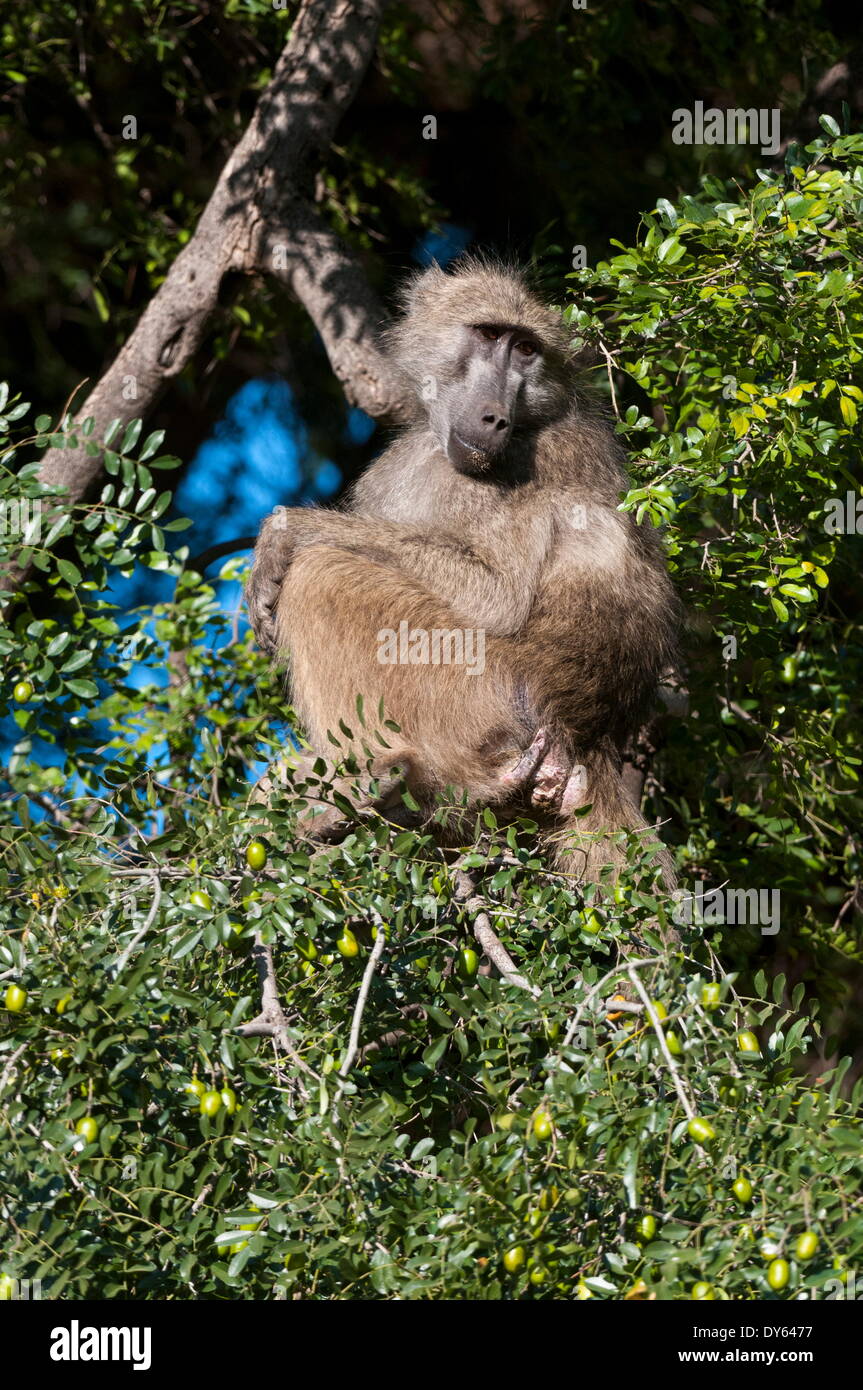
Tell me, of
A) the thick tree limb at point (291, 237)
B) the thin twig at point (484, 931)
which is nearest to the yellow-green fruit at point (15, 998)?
the thin twig at point (484, 931)

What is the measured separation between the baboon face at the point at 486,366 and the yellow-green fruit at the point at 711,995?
1.97m

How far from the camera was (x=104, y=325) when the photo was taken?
7305 millimetres

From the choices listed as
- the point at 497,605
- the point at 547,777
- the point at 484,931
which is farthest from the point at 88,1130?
the point at 497,605

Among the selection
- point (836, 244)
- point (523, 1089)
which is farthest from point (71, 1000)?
point (836, 244)

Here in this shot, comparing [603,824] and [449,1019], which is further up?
[603,824]

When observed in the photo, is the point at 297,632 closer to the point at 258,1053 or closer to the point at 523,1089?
the point at 258,1053

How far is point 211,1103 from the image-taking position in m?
2.23

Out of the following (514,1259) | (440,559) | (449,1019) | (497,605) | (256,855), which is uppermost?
(440,559)

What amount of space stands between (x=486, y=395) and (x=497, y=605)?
26.2 inches

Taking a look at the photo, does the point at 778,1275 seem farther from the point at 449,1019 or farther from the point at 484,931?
the point at 484,931

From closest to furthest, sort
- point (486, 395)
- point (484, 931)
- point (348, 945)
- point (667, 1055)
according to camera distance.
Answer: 1. point (667, 1055)
2. point (348, 945)
3. point (484, 931)
4. point (486, 395)

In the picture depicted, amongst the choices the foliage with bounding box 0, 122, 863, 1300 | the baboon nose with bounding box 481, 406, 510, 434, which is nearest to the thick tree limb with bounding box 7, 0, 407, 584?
the baboon nose with bounding box 481, 406, 510, 434

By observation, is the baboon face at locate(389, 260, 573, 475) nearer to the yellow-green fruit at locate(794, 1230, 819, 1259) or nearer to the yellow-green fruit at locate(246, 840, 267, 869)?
the yellow-green fruit at locate(246, 840, 267, 869)

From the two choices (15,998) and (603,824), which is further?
(603,824)
